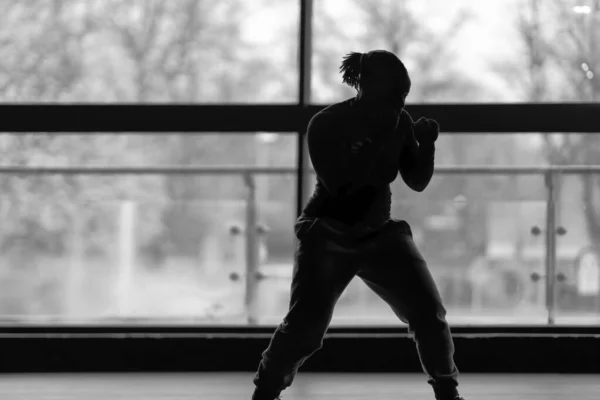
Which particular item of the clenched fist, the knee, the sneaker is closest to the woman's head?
the clenched fist

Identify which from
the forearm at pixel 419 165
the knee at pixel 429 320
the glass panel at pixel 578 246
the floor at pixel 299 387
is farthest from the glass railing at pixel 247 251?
the knee at pixel 429 320

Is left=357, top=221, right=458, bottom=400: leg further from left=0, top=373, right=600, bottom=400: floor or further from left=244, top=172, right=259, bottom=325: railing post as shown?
left=244, top=172, right=259, bottom=325: railing post

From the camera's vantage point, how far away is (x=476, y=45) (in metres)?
3.57

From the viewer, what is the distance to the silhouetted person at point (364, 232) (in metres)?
2.29

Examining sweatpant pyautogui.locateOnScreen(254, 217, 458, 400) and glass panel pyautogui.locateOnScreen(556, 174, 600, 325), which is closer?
sweatpant pyautogui.locateOnScreen(254, 217, 458, 400)

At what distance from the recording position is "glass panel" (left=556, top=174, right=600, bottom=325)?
11.4 feet

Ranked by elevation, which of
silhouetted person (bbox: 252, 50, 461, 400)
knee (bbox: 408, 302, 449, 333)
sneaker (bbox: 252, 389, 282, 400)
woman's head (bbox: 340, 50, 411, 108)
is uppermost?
woman's head (bbox: 340, 50, 411, 108)

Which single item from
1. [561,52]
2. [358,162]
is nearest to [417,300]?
[358,162]

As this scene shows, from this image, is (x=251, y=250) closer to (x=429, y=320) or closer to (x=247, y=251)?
(x=247, y=251)

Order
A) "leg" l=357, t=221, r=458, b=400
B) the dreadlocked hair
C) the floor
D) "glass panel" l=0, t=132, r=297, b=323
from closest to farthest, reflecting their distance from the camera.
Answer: "leg" l=357, t=221, r=458, b=400, the dreadlocked hair, the floor, "glass panel" l=0, t=132, r=297, b=323

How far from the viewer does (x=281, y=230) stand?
3586 millimetres

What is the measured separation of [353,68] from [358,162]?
12.4 inches

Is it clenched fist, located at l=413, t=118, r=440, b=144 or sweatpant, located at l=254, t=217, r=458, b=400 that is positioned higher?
clenched fist, located at l=413, t=118, r=440, b=144

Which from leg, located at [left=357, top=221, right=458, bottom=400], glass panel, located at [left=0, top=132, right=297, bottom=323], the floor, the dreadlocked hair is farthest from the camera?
glass panel, located at [left=0, top=132, right=297, bottom=323]
